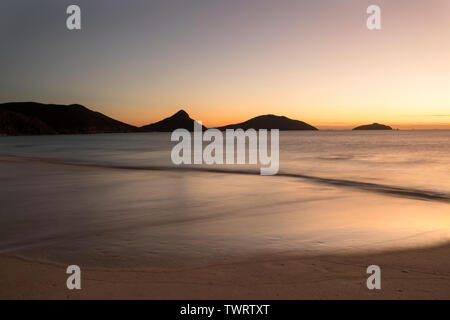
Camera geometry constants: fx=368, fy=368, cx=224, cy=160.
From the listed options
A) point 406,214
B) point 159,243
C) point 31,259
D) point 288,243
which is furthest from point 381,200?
point 31,259

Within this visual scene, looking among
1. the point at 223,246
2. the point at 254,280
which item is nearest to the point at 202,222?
the point at 223,246

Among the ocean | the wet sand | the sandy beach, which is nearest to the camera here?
the wet sand

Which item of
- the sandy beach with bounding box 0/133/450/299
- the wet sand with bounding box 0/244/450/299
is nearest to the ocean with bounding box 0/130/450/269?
the sandy beach with bounding box 0/133/450/299

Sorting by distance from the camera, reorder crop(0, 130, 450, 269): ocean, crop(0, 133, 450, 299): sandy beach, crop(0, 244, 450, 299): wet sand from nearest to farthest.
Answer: crop(0, 244, 450, 299): wet sand < crop(0, 133, 450, 299): sandy beach < crop(0, 130, 450, 269): ocean

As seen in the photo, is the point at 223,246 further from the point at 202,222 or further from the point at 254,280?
the point at 202,222

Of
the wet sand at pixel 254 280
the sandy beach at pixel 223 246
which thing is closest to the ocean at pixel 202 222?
the sandy beach at pixel 223 246

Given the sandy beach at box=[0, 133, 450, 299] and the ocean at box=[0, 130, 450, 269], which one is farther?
the ocean at box=[0, 130, 450, 269]

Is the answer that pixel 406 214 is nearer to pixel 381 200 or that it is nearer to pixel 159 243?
pixel 381 200

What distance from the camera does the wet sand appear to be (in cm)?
420

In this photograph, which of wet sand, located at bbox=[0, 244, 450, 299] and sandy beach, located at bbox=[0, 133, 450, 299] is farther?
sandy beach, located at bbox=[0, 133, 450, 299]

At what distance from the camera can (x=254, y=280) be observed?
15.1 ft

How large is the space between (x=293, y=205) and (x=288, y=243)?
13.6 feet

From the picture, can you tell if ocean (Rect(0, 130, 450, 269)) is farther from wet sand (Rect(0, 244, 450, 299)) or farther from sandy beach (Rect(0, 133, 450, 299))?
wet sand (Rect(0, 244, 450, 299))
